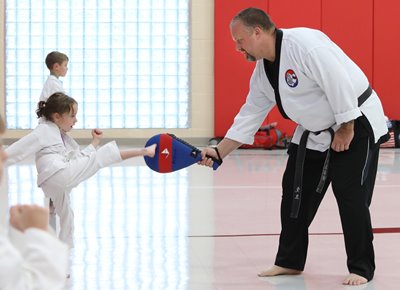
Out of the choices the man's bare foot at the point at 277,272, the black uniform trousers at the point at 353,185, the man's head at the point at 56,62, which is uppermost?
the man's head at the point at 56,62

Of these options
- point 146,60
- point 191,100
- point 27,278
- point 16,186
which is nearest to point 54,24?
point 146,60

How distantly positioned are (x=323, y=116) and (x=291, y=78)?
244 mm

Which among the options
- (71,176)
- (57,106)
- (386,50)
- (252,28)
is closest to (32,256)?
(71,176)

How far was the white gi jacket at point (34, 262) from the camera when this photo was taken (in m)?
1.47

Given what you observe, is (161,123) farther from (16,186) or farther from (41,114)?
(41,114)

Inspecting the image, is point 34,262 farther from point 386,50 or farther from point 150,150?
point 386,50

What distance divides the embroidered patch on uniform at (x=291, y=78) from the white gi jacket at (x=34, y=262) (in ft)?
8.06

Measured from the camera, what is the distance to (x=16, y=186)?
768 centimetres

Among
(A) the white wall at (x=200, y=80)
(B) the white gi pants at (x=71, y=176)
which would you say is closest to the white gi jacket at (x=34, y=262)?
(B) the white gi pants at (x=71, y=176)

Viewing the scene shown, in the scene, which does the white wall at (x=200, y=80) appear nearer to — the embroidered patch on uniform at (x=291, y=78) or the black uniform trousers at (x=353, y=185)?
the black uniform trousers at (x=353, y=185)

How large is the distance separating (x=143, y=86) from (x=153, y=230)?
8.07 metres

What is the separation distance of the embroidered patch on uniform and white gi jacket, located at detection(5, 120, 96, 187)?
1066mm

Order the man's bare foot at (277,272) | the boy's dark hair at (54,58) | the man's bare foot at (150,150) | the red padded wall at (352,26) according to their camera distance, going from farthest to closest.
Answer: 1. the red padded wall at (352,26)
2. the boy's dark hair at (54,58)
3. the man's bare foot at (277,272)
4. the man's bare foot at (150,150)

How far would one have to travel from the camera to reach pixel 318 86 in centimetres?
381
